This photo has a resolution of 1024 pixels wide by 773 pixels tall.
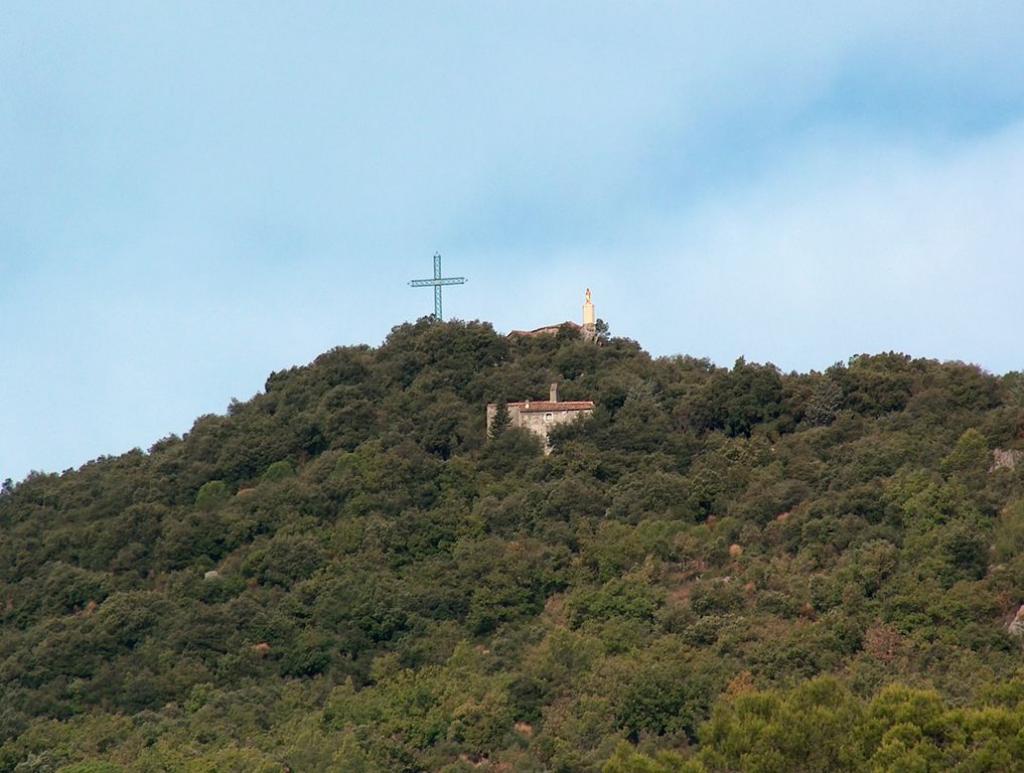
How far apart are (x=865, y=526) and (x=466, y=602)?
10337mm

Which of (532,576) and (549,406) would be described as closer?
(532,576)

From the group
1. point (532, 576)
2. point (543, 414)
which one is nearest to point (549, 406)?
point (543, 414)

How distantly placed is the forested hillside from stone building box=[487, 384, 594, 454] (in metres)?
0.56

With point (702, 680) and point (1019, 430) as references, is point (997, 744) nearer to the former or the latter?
point (702, 680)

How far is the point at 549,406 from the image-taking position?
67.7 meters

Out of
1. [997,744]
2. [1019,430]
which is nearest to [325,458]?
[1019,430]

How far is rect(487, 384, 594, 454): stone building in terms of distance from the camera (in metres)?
67.4

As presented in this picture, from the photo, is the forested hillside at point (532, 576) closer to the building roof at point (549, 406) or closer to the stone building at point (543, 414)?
the stone building at point (543, 414)

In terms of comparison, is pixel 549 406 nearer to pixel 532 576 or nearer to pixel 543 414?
pixel 543 414

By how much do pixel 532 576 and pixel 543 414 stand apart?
9907mm

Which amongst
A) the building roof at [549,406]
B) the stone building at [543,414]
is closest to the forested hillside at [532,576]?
the stone building at [543,414]

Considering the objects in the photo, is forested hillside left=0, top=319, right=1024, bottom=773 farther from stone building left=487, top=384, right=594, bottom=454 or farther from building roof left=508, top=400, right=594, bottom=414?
building roof left=508, top=400, right=594, bottom=414

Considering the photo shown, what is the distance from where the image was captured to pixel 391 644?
2267 inches

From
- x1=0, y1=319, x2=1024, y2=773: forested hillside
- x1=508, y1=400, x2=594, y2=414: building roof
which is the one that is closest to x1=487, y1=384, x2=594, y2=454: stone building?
x1=508, y1=400, x2=594, y2=414: building roof
